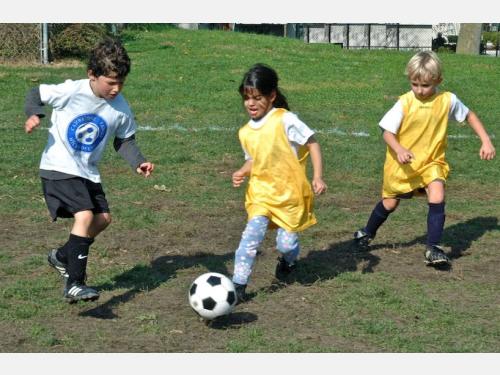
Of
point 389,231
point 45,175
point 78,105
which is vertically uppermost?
point 78,105

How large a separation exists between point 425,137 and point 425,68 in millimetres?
580

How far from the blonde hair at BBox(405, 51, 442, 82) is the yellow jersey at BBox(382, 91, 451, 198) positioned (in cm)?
21

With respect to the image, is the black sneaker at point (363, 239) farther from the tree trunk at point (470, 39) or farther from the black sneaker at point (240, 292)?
the tree trunk at point (470, 39)

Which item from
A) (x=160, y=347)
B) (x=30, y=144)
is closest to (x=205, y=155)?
(x=30, y=144)

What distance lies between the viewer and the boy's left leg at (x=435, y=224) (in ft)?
23.2

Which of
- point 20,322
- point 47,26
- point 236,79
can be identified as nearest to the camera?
point 20,322

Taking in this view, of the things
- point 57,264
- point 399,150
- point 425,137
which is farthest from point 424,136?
point 57,264

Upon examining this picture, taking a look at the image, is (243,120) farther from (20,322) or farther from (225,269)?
(20,322)

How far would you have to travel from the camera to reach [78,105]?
20.4ft

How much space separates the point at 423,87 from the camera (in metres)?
7.22

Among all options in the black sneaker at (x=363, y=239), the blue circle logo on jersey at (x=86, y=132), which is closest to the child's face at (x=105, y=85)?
the blue circle logo on jersey at (x=86, y=132)

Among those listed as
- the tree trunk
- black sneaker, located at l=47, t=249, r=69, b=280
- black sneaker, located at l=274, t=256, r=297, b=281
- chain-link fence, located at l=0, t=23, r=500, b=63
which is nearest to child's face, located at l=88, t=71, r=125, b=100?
black sneaker, located at l=47, t=249, r=69, b=280

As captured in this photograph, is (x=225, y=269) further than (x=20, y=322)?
Yes

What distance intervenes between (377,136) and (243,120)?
7.08 feet
